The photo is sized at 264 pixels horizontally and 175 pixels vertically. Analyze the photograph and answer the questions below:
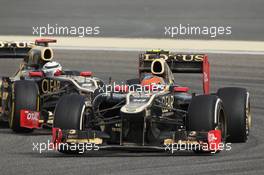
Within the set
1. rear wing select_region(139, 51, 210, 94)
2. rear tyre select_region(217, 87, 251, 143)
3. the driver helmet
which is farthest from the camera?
the driver helmet

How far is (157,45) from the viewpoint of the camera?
37156 millimetres

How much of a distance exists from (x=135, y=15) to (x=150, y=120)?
29.5 meters

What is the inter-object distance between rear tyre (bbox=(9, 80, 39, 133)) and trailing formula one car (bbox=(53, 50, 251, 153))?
6.66 feet

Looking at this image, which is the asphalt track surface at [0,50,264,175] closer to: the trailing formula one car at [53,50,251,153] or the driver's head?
the trailing formula one car at [53,50,251,153]

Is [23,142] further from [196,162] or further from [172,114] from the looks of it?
[196,162]

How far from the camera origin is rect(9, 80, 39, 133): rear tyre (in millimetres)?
19297

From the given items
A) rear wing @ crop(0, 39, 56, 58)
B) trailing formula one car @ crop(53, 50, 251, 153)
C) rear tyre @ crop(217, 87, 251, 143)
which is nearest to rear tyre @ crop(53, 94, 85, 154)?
trailing formula one car @ crop(53, 50, 251, 153)

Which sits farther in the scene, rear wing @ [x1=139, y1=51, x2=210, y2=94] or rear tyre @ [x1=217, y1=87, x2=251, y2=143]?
rear wing @ [x1=139, y1=51, x2=210, y2=94]

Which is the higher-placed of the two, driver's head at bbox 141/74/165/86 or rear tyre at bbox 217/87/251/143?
driver's head at bbox 141/74/165/86

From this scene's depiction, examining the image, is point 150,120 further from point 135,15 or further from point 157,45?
point 135,15

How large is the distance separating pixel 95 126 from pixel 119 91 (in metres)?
0.81

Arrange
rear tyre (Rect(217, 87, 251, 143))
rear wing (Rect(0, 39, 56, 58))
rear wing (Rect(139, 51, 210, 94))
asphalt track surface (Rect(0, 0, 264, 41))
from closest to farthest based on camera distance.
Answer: rear tyre (Rect(217, 87, 251, 143)), rear wing (Rect(139, 51, 210, 94)), rear wing (Rect(0, 39, 56, 58)), asphalt track surface (Rect(0, 0, 264, 41))

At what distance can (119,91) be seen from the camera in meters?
Answer: 17.7

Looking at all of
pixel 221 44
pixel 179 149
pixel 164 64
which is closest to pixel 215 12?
pixel 221 44
